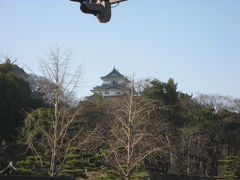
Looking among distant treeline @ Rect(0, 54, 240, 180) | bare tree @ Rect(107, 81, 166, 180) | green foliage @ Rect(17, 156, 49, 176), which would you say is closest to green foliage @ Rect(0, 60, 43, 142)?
distant treeline @ Rect(0, 54, 240, 180)

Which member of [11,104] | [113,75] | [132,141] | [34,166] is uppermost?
[113,75]

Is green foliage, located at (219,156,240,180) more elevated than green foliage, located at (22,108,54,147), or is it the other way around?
green foliage, located at (22,108,54,147)

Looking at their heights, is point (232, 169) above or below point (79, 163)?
below

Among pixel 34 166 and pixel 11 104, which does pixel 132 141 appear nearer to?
pixel 34 166

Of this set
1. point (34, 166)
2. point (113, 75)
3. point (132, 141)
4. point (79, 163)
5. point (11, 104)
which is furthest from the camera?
point (113, 75)

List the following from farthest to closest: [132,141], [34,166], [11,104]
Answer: [11,104]
[132,141]
[34,166]

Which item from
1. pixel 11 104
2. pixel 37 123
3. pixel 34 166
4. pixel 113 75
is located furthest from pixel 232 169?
pixel 113 75

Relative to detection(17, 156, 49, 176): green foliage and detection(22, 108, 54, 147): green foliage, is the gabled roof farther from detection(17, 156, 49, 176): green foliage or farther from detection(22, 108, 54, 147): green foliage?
detection(17, 156, 49, 176): green foliage

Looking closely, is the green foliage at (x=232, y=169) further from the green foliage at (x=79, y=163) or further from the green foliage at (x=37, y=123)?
the green foliage at (x=37, y=123)

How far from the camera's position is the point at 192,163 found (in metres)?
27.1

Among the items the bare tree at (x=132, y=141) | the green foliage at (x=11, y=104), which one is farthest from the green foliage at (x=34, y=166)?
the green foliage at (x=11, y=104)

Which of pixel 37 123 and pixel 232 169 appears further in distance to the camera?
pixel 232 169

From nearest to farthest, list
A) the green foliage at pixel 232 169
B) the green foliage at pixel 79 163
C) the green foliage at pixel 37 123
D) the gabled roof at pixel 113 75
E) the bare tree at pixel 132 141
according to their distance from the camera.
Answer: the bare tree at pixel 132 141, the green foliage at pixel 79 163, the green foliage at pixel 37 123, the green foliage at pixel 232 169, the gabled roof at pixel 113 75

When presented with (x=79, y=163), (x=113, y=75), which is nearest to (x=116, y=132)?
(x=79, y=163)
